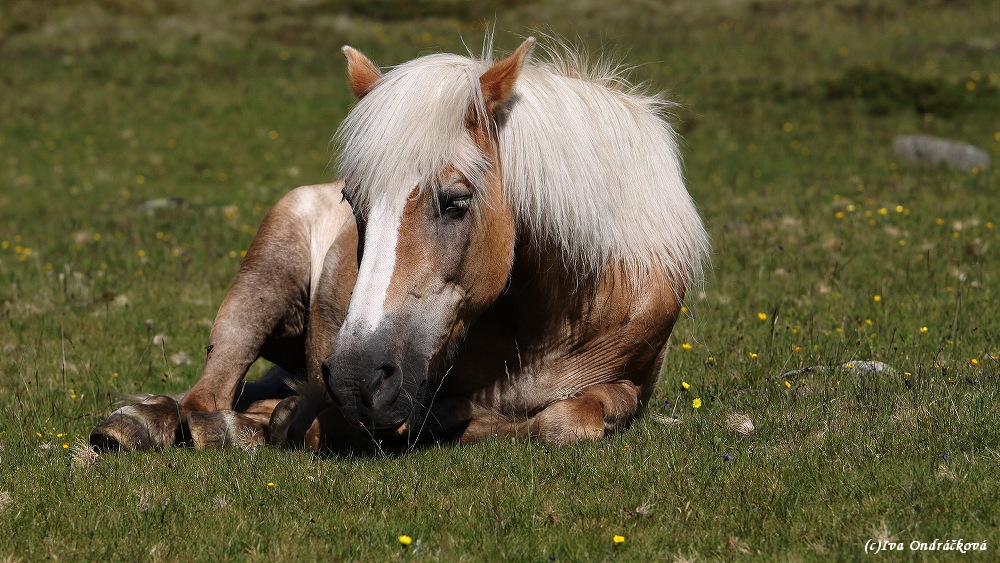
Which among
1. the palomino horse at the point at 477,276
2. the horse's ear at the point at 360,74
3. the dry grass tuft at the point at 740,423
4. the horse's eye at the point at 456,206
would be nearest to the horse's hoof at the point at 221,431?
the palomino horse at the point at 477,276

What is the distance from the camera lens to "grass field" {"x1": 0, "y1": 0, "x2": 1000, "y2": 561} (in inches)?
146

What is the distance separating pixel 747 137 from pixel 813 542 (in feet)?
57.6

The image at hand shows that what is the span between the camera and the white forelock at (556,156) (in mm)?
4273

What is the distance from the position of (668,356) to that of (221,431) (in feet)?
10.3

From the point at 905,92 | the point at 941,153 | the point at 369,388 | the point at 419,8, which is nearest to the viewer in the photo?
the point at 369,388

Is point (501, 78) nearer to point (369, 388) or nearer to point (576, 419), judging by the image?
point (369, 388)

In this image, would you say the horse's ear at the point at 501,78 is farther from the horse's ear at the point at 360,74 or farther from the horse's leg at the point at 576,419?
the horse's leg at the point at 576,419

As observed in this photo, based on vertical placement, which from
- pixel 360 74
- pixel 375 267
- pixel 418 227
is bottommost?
pixel 375 267

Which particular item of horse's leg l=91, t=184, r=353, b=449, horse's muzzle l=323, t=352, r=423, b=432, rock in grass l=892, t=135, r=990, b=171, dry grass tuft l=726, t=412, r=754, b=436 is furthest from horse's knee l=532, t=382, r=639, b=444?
rock in grass l=892, t=135, r=990, b=171

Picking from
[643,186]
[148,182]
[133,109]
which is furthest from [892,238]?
[133,109]

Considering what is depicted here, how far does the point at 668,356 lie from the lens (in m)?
6.91

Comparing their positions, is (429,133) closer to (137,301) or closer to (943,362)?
(943,362)

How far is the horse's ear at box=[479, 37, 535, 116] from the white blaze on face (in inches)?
26.2

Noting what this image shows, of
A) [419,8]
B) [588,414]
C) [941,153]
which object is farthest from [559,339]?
[419,8]
